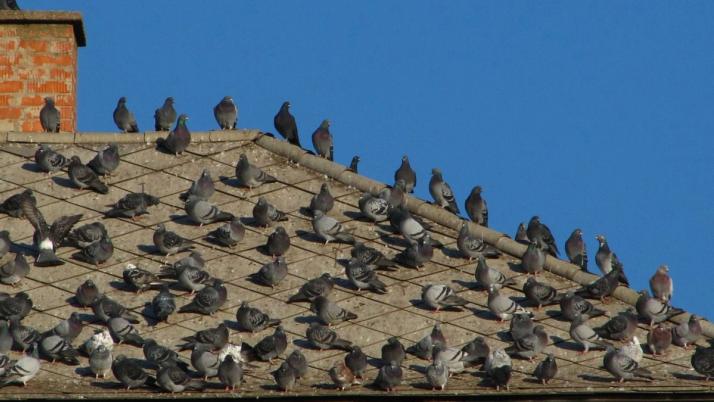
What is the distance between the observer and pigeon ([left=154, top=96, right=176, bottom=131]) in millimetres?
44844

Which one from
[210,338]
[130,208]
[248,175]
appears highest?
[248,175]

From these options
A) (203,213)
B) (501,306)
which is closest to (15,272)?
(203,213)

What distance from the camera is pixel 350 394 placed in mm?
33344

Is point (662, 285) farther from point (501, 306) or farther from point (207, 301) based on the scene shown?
point (207, 301)

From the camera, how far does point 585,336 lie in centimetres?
3606

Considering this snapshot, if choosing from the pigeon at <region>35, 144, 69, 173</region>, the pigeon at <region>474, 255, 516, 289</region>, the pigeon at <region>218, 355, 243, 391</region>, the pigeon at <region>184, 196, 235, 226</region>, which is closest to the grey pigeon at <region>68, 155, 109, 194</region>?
the pigeon at <region>35, 144, 69, 173</region>

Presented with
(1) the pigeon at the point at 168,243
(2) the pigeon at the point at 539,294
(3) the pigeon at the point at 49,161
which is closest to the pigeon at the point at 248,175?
(3) the pigeon at the point at 49,161

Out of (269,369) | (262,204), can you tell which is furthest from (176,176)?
(269,369)

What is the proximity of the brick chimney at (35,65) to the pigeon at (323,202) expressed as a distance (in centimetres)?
704

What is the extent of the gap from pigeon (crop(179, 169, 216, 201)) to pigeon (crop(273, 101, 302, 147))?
12.1 ft

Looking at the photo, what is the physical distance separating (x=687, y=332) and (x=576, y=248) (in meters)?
6.42

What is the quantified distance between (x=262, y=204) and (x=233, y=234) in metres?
1.02

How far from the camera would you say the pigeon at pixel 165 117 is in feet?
147

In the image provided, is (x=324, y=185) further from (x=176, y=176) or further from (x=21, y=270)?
(x=21, y=270)
